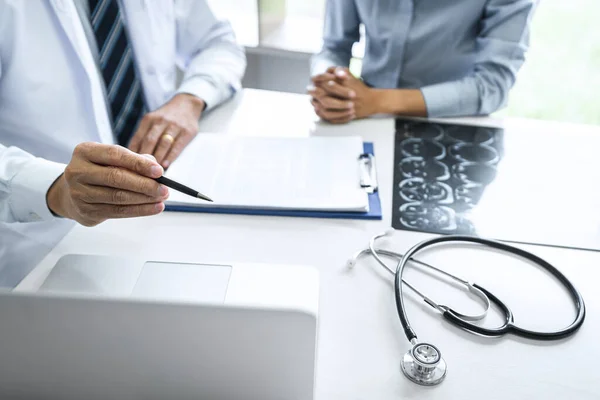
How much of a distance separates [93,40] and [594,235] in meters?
0.93

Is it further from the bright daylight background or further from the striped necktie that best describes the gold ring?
the bright daylight background

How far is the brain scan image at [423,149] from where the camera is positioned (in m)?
0.95

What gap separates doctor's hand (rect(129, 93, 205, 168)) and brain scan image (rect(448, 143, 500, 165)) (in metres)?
0.50

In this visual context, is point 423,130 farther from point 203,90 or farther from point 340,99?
point 203,90

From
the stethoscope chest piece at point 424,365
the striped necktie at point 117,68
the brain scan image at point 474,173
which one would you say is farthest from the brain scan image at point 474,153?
the striped necktie at point 117,68

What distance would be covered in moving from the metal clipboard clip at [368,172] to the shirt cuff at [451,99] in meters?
0.23

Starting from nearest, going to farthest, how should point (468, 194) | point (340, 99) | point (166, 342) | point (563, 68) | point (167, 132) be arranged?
point (166, 342)
point (468, 194)
point (167, 132)
point (340, 99)
point (563, 68)

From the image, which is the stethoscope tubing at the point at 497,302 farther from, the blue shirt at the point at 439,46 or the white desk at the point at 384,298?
the blue shirt at the point at 439,46

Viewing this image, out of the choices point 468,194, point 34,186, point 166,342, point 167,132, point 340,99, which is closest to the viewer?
point 166,342

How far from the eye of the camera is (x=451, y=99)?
3.53 feet

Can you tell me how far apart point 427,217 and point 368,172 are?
0.46 ft

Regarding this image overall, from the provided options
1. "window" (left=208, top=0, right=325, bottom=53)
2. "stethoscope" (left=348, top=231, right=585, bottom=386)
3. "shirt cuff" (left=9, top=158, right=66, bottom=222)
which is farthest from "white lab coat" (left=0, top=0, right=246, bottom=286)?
"window" (left=208, top=0, right=325, bottom=53)

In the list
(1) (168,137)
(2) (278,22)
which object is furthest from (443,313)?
(2) (278,22)

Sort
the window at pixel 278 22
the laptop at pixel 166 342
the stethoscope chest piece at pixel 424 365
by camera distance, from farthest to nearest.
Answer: the window at pixel 278 22 < the stethoscope chest piece at pixel 424 365 < the laptop at pixel 166 342
